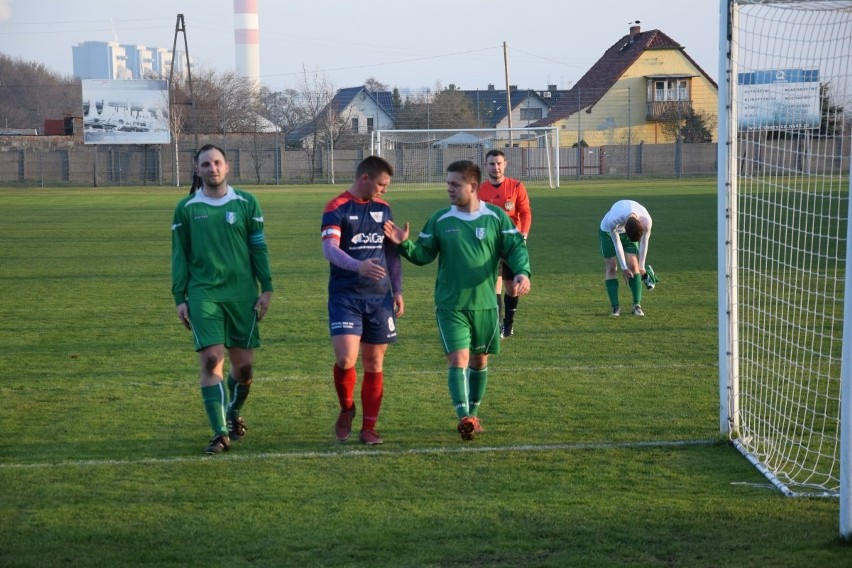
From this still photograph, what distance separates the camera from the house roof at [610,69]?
60.7 meters

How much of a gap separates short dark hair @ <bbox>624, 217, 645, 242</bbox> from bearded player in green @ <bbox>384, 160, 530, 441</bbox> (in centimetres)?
468

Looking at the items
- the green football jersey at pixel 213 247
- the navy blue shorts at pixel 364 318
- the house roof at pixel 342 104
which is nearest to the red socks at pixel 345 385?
the navy blue shorts at pixel 364 318

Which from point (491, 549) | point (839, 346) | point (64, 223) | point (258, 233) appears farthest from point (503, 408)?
point (64, 223)

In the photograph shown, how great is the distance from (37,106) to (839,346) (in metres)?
89.8

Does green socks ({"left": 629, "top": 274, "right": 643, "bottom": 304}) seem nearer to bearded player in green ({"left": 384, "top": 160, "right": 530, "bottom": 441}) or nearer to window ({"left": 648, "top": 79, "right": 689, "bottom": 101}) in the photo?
bearded player in green ({"left": 384, "top": 160, "right": 530, "bottom": 441})

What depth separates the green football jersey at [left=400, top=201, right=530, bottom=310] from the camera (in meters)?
6.80

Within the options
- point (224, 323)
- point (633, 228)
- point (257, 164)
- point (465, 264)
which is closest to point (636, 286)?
point (633, 228)

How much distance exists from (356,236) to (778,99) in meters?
3.12

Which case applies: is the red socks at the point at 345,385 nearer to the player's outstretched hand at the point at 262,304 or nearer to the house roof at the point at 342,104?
the player's outstretched hand at the point at 262,304

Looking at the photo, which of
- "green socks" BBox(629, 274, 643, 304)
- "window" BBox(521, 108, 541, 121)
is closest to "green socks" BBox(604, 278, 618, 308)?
"green socks" BBox(629, 274, 643, 304)

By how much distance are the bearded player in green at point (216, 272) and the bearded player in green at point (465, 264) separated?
912mm

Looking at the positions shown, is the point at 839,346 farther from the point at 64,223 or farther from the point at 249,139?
the point at 249,139

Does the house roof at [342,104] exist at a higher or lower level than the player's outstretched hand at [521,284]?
higher

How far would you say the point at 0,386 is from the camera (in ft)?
28.2
